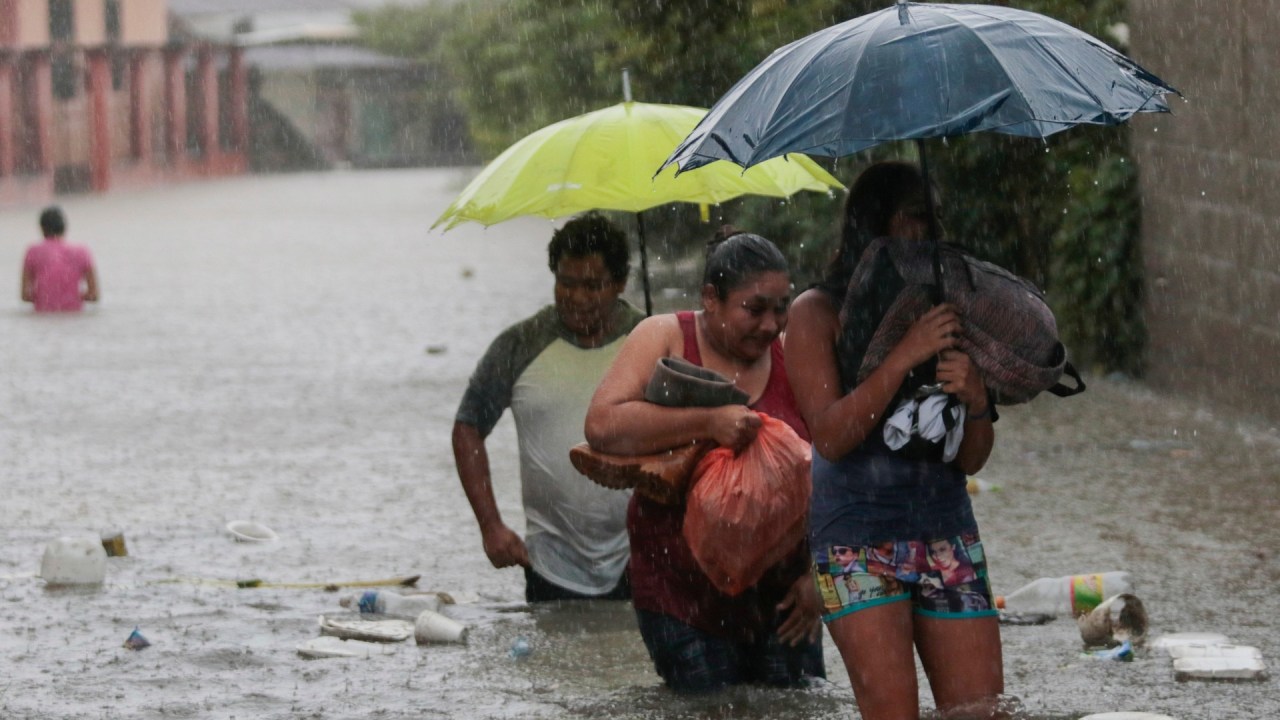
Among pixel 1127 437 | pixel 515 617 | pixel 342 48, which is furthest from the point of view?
pixel 342 48

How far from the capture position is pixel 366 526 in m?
→ 8.48

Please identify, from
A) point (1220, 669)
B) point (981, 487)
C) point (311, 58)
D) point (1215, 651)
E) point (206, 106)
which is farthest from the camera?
point (311, 58)

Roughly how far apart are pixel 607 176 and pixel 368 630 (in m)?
1.74

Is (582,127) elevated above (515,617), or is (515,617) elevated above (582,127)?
(582,127)

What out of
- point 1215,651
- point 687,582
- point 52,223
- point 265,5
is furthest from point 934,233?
point 265,5

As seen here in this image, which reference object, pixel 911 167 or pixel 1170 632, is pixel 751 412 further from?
pixel 1170 632

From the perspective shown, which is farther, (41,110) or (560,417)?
(41,110)

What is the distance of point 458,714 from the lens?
539cm

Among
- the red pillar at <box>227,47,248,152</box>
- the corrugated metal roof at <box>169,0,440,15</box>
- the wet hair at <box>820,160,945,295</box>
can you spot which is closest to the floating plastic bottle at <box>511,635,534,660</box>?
the wet hair at <box>820,160,945,295</box>

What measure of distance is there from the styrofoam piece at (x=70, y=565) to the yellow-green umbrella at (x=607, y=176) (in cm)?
213

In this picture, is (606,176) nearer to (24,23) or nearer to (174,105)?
(24,23)

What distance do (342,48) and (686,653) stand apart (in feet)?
177

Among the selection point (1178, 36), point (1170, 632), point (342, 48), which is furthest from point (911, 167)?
point (342, 48)

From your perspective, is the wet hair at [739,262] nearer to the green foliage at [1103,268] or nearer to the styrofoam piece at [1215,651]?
the styrofoam piece at [1215,651]
